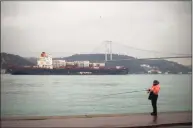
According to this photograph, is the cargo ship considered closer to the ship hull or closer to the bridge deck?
the ship hull

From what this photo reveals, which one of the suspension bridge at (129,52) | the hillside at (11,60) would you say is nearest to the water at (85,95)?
the hillside at (11,60)

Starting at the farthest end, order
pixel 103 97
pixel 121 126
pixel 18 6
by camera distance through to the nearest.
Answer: pixel 103 97 < pixel 18 6 < pixel 121 126

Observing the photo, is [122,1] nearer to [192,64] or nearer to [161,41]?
[161,41]

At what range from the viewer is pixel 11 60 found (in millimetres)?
4820

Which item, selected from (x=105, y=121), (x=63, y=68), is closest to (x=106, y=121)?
(x=105, y=121)

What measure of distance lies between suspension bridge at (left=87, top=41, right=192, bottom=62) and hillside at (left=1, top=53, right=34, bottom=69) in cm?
123

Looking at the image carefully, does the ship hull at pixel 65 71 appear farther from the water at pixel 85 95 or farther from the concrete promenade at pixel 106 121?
the concrete promenade at pixel 106 121

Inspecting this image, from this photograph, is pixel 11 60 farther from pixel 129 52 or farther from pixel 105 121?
pixel 129 52

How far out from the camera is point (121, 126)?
4.47 meters

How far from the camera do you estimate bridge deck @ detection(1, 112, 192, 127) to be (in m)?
4.61

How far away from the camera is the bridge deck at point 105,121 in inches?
182

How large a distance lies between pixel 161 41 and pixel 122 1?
3.44ft

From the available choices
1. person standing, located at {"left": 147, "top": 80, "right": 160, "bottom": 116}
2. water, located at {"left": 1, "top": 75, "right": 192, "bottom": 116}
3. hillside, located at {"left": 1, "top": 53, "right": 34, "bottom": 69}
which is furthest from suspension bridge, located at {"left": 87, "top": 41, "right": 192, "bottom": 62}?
hillside, located at {"left": 1, "top": 53, "right": 34, "bottom": 69}

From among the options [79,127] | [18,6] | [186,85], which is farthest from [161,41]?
[18,6]
